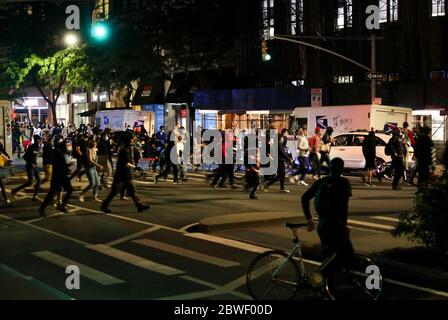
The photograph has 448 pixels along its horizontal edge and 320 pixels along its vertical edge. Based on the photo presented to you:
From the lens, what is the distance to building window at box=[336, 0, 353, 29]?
121ft

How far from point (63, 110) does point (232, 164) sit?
183 feet

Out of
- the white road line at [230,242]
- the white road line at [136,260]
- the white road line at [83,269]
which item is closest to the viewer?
the white road line at [83,269]

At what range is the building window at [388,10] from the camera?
34719 mm

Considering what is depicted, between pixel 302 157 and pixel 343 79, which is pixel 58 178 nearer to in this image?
pixel 302 157

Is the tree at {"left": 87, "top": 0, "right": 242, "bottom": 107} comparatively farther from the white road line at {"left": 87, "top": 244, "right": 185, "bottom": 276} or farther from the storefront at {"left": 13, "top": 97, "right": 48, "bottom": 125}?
the storefront at {"left": 13, "top": 97, "right": 48, "bottom": 125}

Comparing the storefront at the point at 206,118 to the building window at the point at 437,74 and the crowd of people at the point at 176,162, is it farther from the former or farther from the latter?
the crowd of people at the point at 176,162

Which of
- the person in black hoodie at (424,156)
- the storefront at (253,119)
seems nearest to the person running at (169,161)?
the person in black hoodie at (424,156)

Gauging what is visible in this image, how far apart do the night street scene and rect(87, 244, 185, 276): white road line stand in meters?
0.03

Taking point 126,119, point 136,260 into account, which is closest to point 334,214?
point 136,260

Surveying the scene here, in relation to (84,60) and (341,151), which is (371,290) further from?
(84,60)

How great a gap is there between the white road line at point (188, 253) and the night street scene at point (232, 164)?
69 millimetres

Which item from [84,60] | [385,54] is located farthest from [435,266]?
[84,60]

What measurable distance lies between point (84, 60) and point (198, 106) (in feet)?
29.2

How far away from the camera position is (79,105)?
222 ft
